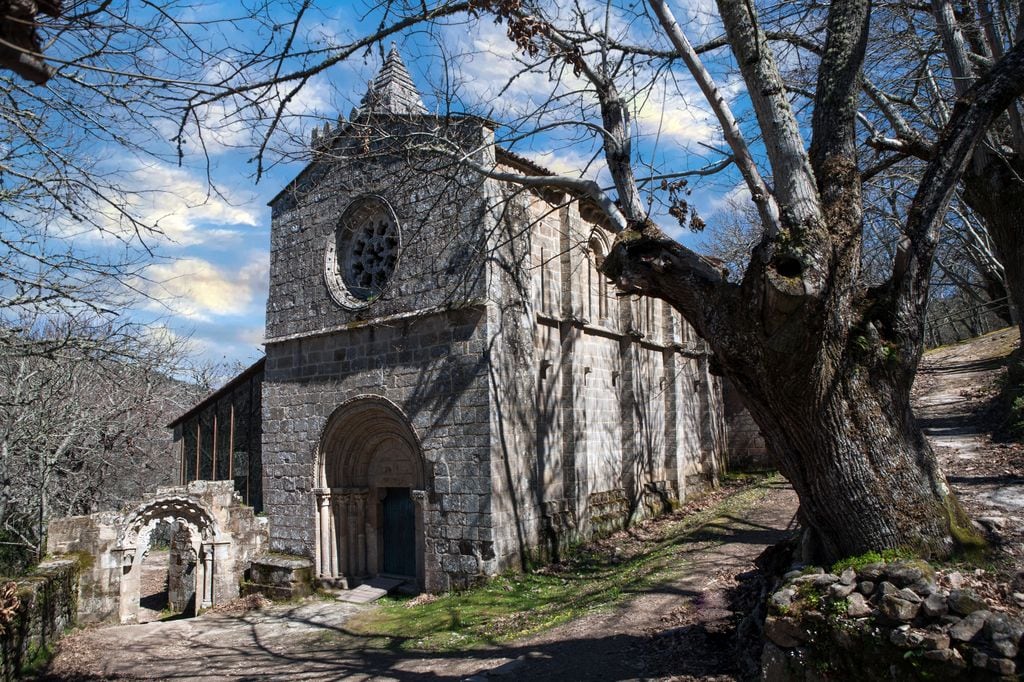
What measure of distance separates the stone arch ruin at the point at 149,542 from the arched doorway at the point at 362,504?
1.81 metres

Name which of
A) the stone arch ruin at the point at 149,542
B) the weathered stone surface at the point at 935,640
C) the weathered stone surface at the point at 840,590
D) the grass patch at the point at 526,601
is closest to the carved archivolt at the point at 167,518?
the stone arch ruin at the point at 149,542

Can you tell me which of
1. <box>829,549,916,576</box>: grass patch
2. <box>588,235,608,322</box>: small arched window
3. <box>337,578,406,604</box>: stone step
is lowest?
<box>337,578,406,604</box>: stone step

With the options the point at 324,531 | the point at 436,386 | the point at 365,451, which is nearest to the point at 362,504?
the point at 324,531

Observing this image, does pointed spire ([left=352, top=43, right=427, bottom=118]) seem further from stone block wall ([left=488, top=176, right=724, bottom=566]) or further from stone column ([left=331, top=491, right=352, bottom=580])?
stone column ([left=331, top=491, right=352, bottom=580])

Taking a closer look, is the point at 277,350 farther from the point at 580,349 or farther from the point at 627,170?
the point at 627,170

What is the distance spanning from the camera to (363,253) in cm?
1358

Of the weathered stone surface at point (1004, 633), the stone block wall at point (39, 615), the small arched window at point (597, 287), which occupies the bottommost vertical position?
the stone block wall at point (39, 615)

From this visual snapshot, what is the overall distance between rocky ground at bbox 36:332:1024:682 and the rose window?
18.9 feet

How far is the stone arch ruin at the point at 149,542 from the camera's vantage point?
12.8m

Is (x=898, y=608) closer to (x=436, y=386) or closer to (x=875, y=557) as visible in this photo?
(x=875, y=557)

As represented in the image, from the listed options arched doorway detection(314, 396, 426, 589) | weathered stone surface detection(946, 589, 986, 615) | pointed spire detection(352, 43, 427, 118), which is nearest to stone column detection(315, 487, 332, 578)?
arched doorway detection(314, 396, 426, 589)

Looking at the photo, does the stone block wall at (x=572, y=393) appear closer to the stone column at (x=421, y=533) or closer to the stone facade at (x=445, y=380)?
the stone facade at (x=445, y=380)

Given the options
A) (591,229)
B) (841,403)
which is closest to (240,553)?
(591,229)

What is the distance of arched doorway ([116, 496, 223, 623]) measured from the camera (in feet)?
43.2
